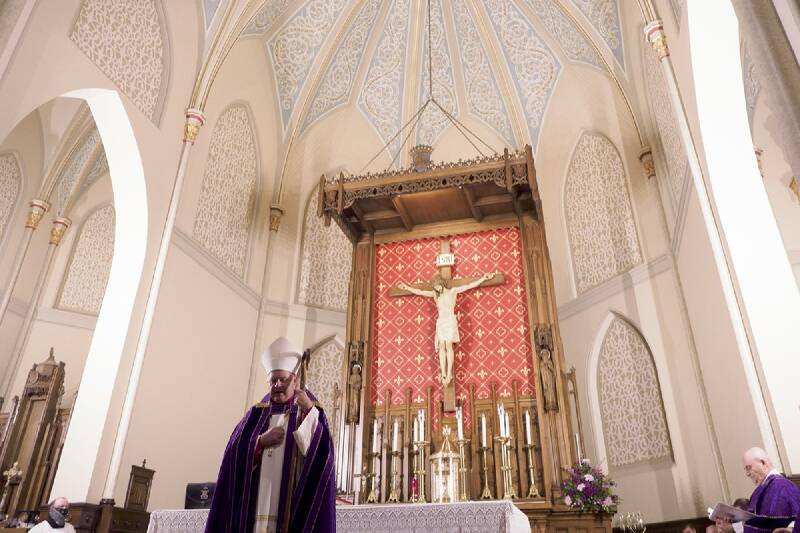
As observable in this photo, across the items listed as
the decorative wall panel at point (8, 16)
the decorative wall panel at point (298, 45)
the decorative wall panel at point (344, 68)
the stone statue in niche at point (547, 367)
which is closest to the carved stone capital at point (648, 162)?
the stone statue in niche at point (547, 367)

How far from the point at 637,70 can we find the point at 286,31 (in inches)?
269

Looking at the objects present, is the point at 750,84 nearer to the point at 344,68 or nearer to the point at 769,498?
the point at 769,498

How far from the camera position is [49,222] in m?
12.3

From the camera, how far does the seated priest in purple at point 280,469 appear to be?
347cm

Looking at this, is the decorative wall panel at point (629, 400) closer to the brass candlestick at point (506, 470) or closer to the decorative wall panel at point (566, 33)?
the brass candlestick at point (506, 470)

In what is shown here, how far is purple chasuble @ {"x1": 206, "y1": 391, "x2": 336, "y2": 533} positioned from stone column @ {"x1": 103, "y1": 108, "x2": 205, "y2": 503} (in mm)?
4800

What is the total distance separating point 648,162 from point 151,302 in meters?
8.27

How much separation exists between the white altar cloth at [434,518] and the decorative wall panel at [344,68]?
10154 mm

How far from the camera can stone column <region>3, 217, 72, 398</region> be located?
11.1 metres

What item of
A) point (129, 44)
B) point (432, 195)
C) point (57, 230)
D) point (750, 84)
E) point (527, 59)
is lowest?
point (432, 195)

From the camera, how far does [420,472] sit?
7762 mm

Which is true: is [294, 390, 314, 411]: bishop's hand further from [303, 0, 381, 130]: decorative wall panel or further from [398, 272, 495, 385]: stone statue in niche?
[303, 0, 381, 130]: decorative wall panel

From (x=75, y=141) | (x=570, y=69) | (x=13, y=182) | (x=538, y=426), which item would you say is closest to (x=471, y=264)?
(x=538, y=426)

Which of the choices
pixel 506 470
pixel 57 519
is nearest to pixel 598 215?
pixel 506 470
